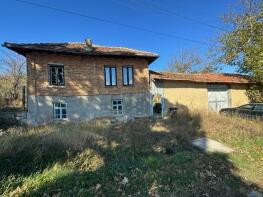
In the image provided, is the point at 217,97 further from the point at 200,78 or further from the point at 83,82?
the point at 83,82

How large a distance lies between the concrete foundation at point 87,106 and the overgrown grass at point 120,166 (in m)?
9.47

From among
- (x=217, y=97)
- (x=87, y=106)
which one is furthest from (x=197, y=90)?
(x=87, y=106)

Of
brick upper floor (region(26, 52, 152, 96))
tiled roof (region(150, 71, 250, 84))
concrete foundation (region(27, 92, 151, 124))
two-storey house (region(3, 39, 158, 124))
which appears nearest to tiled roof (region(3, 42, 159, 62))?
two-storey house (region(3, 39, 158, 124))

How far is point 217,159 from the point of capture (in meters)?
7.96

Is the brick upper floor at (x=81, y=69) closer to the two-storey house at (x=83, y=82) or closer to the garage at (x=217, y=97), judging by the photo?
the two-storey house at (x=83, y=82)

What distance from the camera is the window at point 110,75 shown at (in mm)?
20172

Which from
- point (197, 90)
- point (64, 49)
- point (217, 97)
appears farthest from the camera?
point (217, 97)

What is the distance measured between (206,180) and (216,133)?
5.73m

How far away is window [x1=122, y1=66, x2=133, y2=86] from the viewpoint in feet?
68.0

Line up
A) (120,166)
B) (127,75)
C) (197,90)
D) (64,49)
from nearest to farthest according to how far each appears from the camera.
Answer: (120,166), (64,49), (127,75), (197,90)

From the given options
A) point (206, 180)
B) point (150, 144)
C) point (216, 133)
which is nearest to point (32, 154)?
point (150, 144)

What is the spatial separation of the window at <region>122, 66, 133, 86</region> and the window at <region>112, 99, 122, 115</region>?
1.69 m

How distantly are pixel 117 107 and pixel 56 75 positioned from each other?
564cm

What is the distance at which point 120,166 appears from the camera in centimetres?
661
